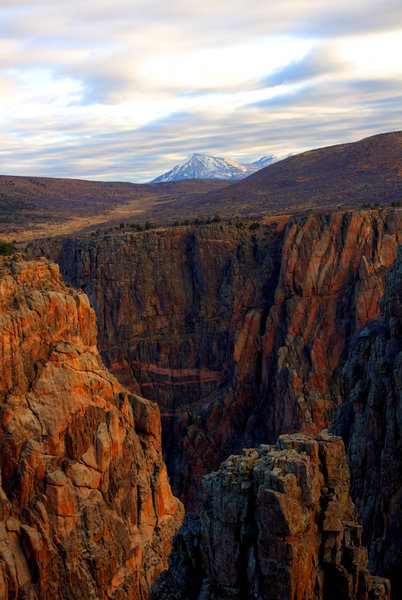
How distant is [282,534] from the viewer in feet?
45.0

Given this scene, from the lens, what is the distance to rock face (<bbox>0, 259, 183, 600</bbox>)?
24.2 m

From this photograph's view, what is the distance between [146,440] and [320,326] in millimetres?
23924

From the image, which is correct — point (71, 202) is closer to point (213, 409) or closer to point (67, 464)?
point (213, 409)

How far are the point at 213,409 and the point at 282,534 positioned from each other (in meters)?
37.9

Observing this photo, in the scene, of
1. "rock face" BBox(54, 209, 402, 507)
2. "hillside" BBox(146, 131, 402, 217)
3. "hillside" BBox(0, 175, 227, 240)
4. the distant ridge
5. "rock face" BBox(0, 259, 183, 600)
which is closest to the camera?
"rock face" BBox(0, 259, 183, 600)

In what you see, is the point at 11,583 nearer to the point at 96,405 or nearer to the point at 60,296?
the point at 96,405

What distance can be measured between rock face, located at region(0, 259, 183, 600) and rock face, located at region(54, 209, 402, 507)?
20.0 m

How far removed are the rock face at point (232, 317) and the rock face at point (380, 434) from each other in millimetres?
20178

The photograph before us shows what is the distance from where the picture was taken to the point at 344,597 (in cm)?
1426

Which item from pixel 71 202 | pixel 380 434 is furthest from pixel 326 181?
pixel 380 434

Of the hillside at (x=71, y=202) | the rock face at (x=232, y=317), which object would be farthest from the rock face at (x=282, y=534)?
the hillside at (x=71, y=202)

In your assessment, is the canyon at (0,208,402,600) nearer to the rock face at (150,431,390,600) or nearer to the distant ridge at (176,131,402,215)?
the rock face at (150,431,390,600)

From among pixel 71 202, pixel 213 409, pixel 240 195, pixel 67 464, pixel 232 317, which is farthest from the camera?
pixel 71 202

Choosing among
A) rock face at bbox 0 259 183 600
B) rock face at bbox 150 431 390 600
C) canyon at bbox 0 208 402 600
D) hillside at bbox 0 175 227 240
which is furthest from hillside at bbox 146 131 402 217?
rock face at bbox 150 431 390 600
